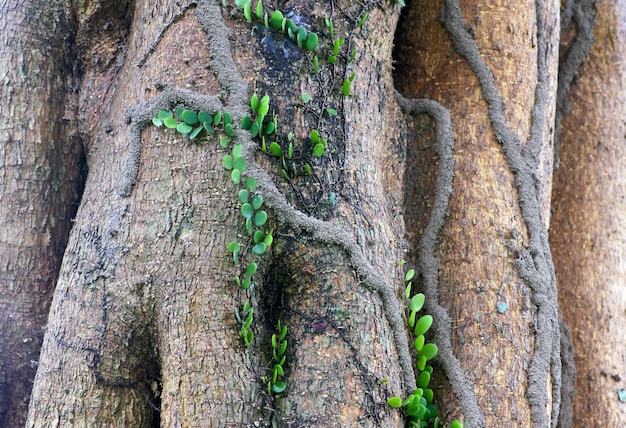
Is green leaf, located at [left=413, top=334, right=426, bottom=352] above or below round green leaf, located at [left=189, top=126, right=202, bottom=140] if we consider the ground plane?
below

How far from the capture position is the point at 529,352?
2234 millimetres

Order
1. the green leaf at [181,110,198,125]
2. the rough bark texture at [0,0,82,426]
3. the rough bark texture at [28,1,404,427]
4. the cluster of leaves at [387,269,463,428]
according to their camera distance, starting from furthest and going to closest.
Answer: the rough bark texture at [0,0,82,426] < the cluster of leaves at [387,269,463,428] < the green leaf at [181,110,198,125] < the rough bark texture at [28,1,404,427]

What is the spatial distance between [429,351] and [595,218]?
1.36m

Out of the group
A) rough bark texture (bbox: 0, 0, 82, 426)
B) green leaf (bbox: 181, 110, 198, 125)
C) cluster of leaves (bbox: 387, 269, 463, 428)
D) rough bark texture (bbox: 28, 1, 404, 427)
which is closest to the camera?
rough bark texture (bbox: 28, 1, 404, 427)

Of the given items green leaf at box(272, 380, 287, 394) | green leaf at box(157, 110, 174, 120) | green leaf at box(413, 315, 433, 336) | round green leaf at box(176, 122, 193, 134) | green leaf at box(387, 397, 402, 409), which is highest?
green leaf at box(157, 110, 174, 120)

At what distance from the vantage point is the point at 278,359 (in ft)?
6.55

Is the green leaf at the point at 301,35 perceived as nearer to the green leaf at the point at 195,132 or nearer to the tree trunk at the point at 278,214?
the tree trunk at the point at 278,214

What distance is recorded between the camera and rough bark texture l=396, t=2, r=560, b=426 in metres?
2.21

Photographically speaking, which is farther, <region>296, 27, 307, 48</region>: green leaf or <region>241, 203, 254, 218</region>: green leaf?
<region>296, 27, 307, 48</region>: green leaf

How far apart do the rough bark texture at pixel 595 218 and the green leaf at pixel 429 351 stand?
1006 mm

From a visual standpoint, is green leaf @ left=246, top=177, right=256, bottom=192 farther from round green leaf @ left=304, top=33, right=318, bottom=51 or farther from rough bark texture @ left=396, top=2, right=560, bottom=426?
rough bark texture @ left=396, top=2, right=560, bottom=426

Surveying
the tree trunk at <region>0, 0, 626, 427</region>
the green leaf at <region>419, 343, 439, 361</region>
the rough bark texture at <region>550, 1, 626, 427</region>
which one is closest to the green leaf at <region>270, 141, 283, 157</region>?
the tree trunk at <region>0, 0, 626, 427</region>

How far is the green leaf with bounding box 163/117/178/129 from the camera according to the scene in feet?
6.73

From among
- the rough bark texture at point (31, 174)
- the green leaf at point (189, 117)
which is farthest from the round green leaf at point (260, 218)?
the rough bark texture at point (31, 174)
